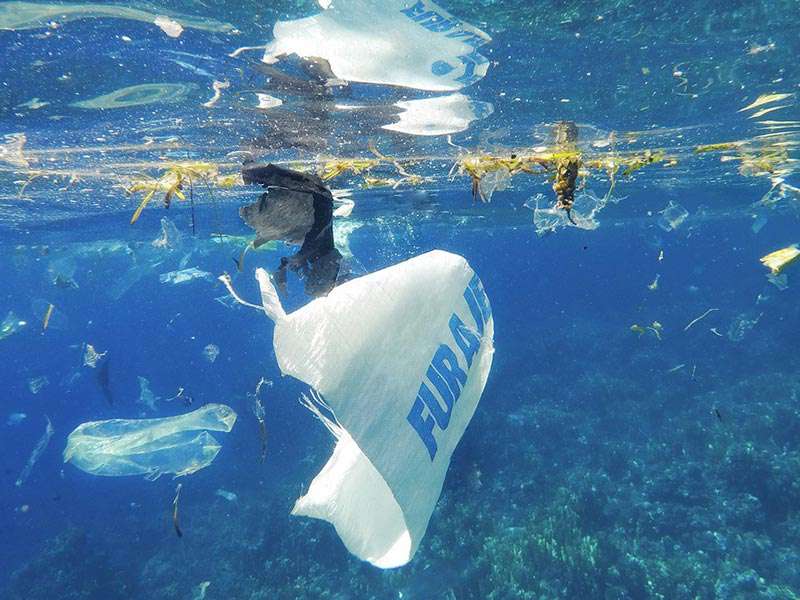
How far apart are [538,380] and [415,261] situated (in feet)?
70.2

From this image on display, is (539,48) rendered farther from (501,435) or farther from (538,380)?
(538,380)

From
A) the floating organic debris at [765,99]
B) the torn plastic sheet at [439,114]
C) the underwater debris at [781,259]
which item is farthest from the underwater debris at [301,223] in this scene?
the floating organic debris at [765,99]

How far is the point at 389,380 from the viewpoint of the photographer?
8.85 feet

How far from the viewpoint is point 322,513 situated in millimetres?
3324

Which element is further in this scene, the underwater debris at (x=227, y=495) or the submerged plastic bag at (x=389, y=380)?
the underwater debris at (x=227, y=495)

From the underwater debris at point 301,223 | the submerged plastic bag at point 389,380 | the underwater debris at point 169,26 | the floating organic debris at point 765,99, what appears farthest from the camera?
the floating organic debris at point 765,99

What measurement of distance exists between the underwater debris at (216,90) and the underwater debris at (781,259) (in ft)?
23.1

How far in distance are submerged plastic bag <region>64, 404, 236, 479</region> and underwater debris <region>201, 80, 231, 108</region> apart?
21.5ft

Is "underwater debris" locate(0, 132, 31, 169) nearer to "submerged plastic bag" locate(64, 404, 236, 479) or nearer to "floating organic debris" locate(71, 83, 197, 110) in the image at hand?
"floating organic debris" locate(71, 83, 197, 110)

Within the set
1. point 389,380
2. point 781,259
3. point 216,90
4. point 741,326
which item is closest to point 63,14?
point 216,90

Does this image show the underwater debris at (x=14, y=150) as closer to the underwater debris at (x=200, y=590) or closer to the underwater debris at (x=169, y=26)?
the underwater debris at (x=169, y=26)

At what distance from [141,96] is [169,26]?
92.8 inches

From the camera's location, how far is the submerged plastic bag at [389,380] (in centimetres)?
253

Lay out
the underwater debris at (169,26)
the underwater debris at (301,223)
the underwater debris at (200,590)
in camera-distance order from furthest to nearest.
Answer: the underwater debris at (200,590), the underwater debris at (169,26), the underwater debris at (301,223)
